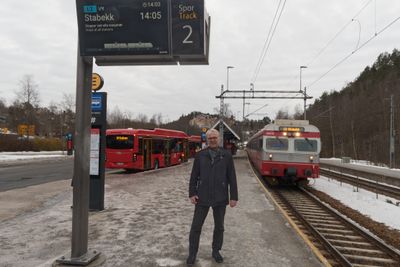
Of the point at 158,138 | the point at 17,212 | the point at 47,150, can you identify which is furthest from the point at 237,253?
the point at 47,150

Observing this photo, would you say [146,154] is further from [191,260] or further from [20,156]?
[20,156]

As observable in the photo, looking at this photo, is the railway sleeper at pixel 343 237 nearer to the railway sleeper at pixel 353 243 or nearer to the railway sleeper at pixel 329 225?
the railway sleeper at pixel 353 243

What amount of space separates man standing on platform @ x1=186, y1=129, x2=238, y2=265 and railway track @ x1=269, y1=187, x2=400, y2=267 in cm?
244

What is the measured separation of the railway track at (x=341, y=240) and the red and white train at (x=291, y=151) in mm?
3578

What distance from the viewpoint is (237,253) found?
6.43m

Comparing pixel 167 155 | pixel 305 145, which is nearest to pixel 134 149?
pixel 167 155

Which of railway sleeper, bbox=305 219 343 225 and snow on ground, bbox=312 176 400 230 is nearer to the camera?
railway sleeper, bbox=305 219 343 225

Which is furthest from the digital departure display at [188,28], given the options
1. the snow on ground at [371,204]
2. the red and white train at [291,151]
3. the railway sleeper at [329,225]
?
the red and white train at [291,151]

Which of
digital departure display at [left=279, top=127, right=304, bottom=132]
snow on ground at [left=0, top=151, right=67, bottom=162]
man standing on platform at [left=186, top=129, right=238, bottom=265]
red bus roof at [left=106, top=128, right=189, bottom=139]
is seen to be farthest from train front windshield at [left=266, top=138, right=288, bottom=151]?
snow on ground at [left=0, top=151, right=67, bottom=162]

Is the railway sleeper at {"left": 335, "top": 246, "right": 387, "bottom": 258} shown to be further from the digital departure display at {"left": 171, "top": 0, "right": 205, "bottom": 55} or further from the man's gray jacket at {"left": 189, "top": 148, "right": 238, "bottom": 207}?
the digital departure display at {"left": 171, "top": 0, "right": 205, "bottom": 55}

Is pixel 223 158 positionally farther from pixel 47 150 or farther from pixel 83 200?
pixel 47 150

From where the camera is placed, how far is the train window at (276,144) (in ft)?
56.9

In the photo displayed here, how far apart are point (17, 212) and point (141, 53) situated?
20.9ft

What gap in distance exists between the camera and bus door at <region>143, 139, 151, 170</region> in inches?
960
